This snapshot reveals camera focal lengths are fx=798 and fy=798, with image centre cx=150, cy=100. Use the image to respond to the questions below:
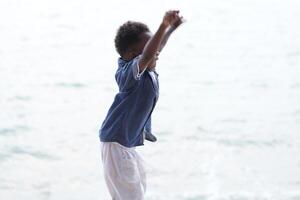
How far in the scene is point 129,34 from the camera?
118 inches

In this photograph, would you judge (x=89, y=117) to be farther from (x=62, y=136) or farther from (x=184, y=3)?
(x=184, y=3)

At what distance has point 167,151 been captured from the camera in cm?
627

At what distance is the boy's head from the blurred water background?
2170 millimetres

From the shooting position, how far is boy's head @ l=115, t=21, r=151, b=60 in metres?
3.01

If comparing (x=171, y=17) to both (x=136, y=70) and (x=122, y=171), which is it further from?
(x=122, y=171)

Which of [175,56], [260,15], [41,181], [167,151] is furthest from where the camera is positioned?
[260,15]

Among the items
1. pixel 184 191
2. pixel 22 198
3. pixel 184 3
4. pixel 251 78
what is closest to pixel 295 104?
pixel 251 78

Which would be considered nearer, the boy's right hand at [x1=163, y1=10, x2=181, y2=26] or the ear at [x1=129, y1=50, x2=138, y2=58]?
the boy's right hand at [x1=163, y1=10, x2=181, y2=26]

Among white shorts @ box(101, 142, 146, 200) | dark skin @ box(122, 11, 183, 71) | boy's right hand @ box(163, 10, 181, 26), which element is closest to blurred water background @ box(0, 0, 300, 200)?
white shorts @ box(101, 142, 146, 200)

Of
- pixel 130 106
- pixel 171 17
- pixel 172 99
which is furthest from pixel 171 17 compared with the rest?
pixel 172 99

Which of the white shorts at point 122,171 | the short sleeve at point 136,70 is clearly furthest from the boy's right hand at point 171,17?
the white shorts at point 122,171

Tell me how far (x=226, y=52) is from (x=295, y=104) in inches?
90.6

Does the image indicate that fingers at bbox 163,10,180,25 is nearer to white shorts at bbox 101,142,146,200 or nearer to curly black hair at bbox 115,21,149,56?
curly black hair at bbox 115,21,149,56

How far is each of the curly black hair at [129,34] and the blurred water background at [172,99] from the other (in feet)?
7.14
